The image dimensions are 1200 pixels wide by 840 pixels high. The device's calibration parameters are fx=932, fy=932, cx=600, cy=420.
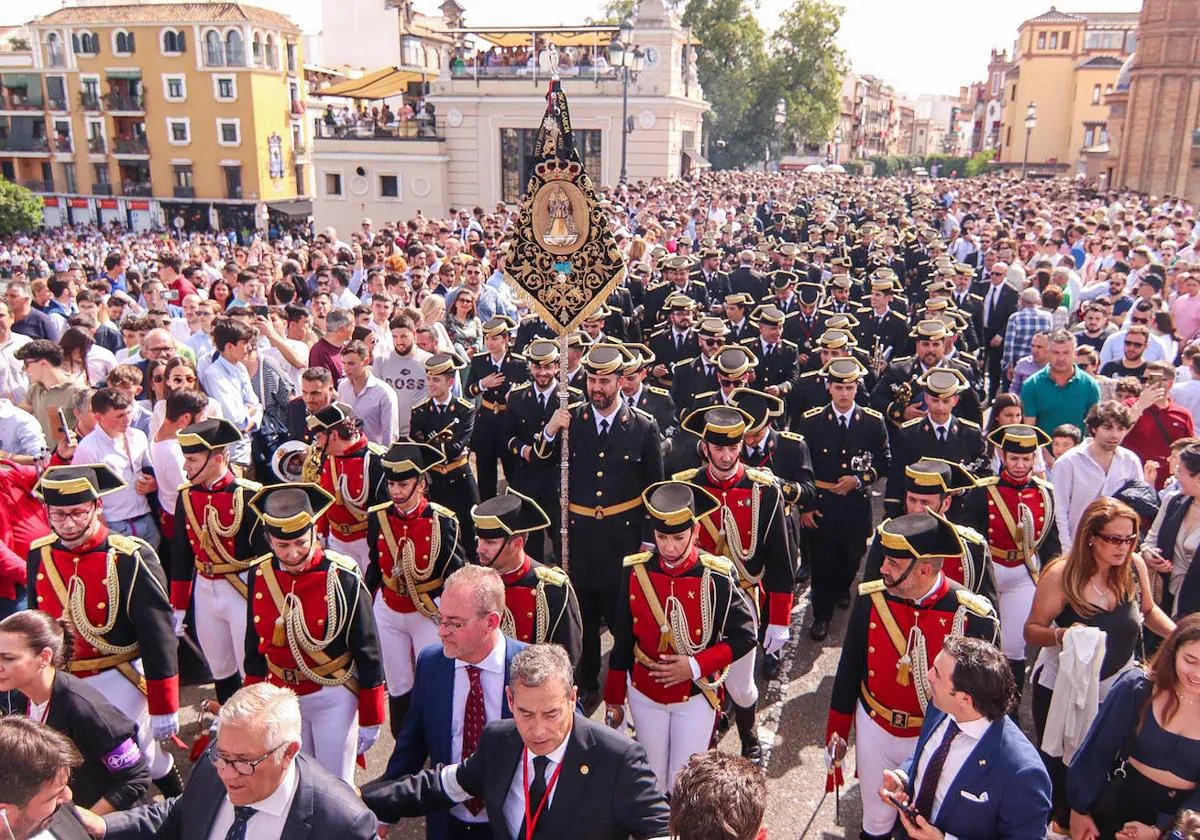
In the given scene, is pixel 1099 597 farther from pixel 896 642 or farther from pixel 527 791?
pixel 527 791

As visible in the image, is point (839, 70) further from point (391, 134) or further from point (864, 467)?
point (864, 467)

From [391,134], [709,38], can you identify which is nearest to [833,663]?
[391,134]

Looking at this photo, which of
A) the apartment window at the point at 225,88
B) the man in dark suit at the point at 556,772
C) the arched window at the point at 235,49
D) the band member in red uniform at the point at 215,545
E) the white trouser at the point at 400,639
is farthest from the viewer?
the apartment window at the point at 225,88

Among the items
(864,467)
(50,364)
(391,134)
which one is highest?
(391,134)

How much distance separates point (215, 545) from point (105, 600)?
91cm

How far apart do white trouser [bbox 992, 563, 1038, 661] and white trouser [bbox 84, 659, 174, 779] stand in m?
5.07

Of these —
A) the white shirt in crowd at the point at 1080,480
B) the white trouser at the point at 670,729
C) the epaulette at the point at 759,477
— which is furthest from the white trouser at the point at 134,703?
the white shirt in crowd at the point at 1080,480

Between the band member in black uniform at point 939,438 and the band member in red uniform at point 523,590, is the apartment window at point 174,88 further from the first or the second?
the band member in red uniform at point 523,590

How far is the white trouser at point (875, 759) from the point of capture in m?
4.50

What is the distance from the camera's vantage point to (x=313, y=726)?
4.81 meters

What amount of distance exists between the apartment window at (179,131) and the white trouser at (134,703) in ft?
196

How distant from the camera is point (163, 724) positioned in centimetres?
490

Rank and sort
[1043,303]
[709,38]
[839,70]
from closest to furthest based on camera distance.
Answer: [1043,303] → [709,38] → [839,70]

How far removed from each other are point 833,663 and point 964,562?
7.73ft
